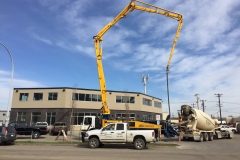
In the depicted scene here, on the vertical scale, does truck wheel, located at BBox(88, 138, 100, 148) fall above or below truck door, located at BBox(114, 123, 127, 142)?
below

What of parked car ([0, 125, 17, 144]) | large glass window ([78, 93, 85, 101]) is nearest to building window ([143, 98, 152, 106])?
large glass window ([78, 93, 85, 101])

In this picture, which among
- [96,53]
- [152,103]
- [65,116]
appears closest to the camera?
[96,53]

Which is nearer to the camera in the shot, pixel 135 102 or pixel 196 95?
pixel 135 102

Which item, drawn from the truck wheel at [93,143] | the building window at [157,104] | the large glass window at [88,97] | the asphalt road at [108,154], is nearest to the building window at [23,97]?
the large glass window at [88,97]

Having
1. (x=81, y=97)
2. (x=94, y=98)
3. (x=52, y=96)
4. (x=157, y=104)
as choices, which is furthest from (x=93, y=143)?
(x=157, y=104)

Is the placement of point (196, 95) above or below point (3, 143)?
above

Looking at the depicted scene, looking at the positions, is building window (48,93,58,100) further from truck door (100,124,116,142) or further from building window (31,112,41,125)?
truck door (100,124,116,142)

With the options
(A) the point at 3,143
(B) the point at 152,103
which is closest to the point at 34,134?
(A) the point at 3,143

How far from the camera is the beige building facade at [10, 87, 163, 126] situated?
133 ft

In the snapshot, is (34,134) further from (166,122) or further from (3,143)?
(166,122)

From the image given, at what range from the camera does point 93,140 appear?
16.6 m

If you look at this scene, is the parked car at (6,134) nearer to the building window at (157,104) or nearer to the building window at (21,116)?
the building window at (21,116)

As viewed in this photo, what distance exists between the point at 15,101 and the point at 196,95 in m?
55.8

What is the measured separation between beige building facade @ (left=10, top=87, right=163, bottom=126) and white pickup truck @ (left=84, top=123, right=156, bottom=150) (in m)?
22.8
